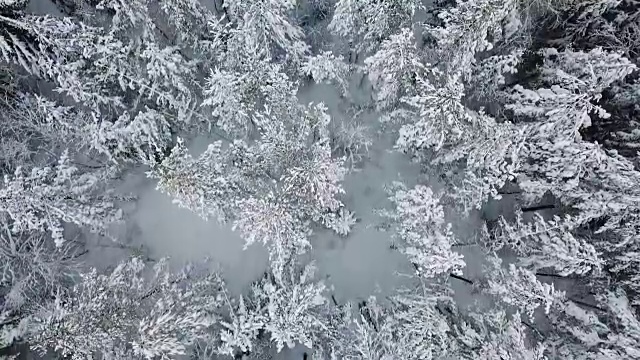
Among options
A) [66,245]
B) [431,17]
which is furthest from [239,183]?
[431,17]

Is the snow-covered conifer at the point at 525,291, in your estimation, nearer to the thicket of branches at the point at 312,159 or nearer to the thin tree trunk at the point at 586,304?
the thicket of branches at the point at 312,159

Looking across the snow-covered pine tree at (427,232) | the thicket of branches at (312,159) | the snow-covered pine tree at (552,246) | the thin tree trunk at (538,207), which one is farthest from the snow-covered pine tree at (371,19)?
the thin tree trunk at (538,207)

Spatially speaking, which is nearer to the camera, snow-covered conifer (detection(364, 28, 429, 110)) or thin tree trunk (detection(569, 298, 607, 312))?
snow-covered conifer (detection(364, 28, 429, 110))

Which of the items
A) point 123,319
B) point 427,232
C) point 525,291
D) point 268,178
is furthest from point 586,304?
point 123,319

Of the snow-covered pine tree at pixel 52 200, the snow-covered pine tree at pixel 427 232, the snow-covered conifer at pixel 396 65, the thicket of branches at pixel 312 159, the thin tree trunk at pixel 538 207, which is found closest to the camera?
the snow-covered conifer at pixel 396 65

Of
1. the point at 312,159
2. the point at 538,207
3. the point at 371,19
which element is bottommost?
the point at 312,159

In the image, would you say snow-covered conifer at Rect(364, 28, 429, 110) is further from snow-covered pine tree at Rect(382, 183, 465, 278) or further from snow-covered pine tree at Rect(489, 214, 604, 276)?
snow-covered pine tree at Rect(489, 214, 604, 276)

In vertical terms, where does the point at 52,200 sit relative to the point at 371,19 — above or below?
below

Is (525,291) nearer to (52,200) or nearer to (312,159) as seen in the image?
(312,159)

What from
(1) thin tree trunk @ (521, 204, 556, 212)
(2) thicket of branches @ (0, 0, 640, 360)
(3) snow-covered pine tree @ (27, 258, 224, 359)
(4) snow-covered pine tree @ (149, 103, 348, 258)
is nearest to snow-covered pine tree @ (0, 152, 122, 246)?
(2) thicket of branches @ (0, 0, 640, 360)

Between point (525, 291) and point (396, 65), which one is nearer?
point (396, 65)

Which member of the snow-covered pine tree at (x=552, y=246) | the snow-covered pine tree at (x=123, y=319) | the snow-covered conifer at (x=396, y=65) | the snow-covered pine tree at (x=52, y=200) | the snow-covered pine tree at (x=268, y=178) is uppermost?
the snow-covered conifer at (x=396, y=65)
